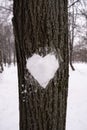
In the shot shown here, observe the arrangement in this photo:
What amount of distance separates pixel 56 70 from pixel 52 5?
23.0 inches

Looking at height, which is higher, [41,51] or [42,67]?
[41,51]

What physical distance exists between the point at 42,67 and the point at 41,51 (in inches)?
5.7

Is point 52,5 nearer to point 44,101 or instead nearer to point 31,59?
point 31,59

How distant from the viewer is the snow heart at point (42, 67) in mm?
1906

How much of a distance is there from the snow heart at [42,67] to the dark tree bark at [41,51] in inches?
1.5

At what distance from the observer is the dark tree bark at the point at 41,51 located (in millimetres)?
1871

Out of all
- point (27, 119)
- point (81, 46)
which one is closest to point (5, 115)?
point (27, 119)

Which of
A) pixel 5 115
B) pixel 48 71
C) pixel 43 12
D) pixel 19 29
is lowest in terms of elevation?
pixel 5 115

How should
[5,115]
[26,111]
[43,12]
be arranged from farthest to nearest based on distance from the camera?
[5,115] < [26,111] < [43,12]

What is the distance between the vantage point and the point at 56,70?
1.97 m

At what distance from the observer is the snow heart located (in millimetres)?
1906

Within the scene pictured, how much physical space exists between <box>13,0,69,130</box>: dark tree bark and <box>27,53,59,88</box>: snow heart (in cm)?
4

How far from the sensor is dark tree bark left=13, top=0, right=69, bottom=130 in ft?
6.14

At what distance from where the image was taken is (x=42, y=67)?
6.27 ft
